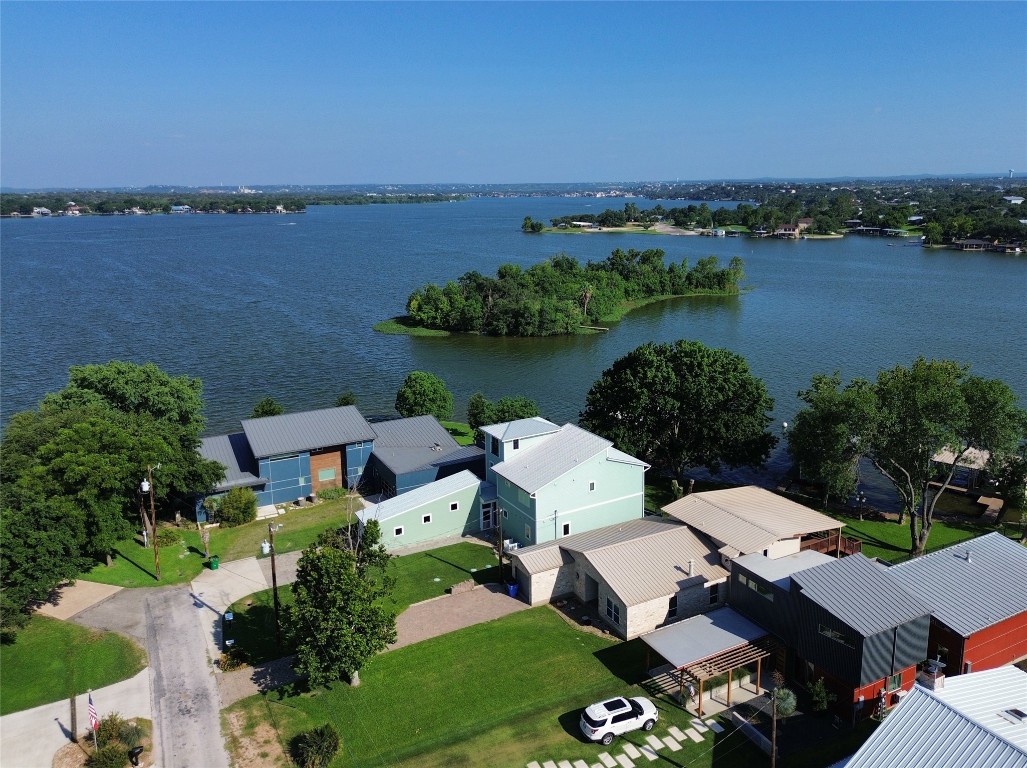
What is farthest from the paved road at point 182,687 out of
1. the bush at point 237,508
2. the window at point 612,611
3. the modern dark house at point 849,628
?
the modern dark house at point 849,628

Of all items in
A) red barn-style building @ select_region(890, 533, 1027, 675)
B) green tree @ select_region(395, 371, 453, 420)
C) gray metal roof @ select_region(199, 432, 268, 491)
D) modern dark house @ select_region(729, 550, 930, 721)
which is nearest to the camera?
modern dark house @ select_region(729, 550, 930, 721)

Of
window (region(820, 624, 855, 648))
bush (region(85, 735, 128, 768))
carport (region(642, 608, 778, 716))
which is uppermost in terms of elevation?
window (region(820, 624, 855, 648))

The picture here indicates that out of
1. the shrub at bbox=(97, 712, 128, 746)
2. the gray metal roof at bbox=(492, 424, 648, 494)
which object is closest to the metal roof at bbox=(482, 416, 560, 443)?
the gray metal roof at bbox=(492, 424, 648, 494)

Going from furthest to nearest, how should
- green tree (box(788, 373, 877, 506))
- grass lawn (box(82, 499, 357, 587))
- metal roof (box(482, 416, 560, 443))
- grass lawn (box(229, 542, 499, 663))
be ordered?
1. metal roof (box(482, 416, 560, 443))
2. green tree (box(788, 373, 877, 506))
3. grass lawn (box(82, 499, 357, 587))
4. grass lawn (box(229, 542, 499, 663))

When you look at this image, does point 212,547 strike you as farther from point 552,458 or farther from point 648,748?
point 648,748

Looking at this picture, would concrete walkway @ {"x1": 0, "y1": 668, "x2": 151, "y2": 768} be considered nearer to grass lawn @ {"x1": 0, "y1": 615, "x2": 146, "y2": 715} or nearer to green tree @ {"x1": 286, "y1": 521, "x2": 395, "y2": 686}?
grass lawn @ {"x1": 0, "y1": 615, "x2": 146, "y2": 715}

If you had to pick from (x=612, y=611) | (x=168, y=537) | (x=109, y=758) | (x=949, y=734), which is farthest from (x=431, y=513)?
(x=949, y=734)

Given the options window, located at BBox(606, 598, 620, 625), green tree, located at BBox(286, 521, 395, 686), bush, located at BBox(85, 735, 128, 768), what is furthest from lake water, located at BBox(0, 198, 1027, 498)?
bush, located at BBox(85, 735, 128, 768)

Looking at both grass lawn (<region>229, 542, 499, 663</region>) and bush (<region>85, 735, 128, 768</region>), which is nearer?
bush (<region>85, 735, 128, 768</region>)

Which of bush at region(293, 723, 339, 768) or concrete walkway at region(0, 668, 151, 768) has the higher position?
bush at region(293, 723, 339, 768)
